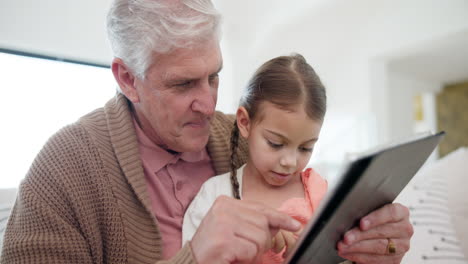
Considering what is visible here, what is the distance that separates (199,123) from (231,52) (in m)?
3.09

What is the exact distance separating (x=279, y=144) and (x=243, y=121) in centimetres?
15

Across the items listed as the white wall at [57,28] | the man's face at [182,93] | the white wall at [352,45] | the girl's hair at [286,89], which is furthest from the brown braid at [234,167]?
the white wall at [352,45]

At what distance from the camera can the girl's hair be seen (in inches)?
36.9

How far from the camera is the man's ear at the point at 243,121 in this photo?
1.01m

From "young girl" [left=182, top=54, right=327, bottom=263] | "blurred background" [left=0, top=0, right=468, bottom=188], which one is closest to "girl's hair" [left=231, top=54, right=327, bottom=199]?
"young girl" [left=182, top=54, right=327, bottom=263]

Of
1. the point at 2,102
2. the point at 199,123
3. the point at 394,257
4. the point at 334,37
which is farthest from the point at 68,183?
the point at 334,37

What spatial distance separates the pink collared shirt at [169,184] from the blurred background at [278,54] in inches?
44.9

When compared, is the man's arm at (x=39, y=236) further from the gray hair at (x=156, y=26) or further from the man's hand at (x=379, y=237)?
the man's hand at (x=379, y=237)

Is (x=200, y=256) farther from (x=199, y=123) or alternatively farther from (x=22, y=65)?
(x=22, y=65)

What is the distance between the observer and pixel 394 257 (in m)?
0.84

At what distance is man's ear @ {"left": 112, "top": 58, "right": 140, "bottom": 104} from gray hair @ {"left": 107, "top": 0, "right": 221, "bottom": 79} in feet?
0.15

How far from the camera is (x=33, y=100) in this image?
2.17 m

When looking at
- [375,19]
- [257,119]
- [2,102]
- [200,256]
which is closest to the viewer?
[200,256]

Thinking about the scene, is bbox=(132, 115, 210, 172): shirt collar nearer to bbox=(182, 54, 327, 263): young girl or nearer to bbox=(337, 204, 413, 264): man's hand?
bbox=(182, 54, 327, 263): young girl
